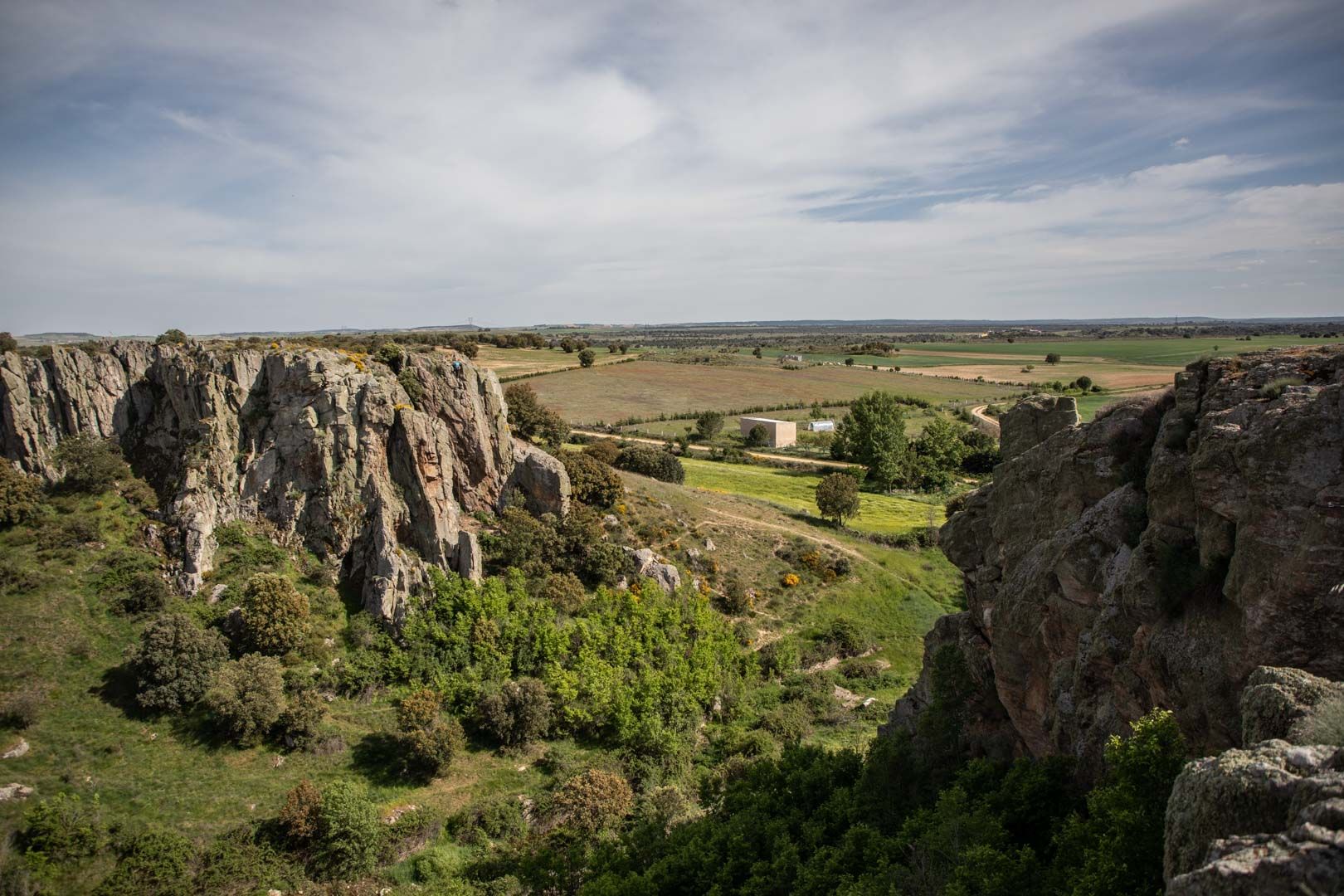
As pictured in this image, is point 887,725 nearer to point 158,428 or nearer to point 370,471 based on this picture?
point 370,471

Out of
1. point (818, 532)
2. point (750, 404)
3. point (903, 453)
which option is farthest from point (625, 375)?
point (818, 532)

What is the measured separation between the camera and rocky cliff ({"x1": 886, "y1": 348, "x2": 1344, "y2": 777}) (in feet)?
35.7

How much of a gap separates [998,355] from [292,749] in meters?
204

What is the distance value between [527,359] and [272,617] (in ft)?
315

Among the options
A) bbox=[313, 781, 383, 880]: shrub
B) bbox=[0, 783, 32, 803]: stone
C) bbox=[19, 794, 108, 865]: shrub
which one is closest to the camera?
bbox=[19, 794, 108, 865]: shrub

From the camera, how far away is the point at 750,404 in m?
115

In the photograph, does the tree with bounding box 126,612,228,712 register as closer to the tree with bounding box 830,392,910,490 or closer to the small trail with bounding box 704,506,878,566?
the small trail with bounding box 704,506,878,566

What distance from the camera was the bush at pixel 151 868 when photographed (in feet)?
64.3

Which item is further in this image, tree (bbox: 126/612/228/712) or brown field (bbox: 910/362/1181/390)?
brown field (bbox: 910/362/1181/390)

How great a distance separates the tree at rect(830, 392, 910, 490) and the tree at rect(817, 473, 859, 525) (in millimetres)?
24095

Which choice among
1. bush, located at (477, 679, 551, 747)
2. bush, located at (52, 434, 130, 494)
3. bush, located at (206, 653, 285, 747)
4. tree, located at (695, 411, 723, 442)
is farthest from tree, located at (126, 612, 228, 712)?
tree, located at (695, 411, 723, 442)

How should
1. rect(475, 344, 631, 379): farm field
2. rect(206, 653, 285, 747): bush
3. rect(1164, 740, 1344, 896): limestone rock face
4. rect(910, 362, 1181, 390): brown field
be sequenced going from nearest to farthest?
rect(1164, 740, 1344, 896): limestone rock face < rect(206, 653, 285, 747): bush < rect(910, 362, 1181, 390): brown field < rect(475, 344, 631, 379): farm field

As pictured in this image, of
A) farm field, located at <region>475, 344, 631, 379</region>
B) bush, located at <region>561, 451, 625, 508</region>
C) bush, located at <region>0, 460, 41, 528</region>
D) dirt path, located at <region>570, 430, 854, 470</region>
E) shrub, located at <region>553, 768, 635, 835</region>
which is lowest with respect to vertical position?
shrub, located at <region>553, 768, 635, 835</region>

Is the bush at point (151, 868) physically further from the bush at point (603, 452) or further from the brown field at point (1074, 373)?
the brown field at point (1074, 373)
